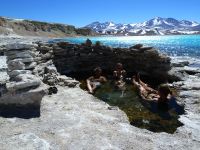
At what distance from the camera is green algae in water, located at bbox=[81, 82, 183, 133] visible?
11445 millimetres

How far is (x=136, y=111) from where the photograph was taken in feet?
44.2

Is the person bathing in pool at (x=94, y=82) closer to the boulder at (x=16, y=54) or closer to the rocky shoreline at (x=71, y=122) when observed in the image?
the rocky shoreline at (x=71, y=122)

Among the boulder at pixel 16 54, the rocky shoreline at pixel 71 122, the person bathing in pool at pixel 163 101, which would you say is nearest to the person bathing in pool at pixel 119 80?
the person bathing in pool at pixel 163 101

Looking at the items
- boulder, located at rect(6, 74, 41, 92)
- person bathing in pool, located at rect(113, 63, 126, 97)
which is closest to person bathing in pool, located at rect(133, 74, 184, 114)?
person bathing in pool, located at rect(113, 63, 126, 97)

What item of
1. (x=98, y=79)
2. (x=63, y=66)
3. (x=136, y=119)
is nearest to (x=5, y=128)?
(x=136, y=119)

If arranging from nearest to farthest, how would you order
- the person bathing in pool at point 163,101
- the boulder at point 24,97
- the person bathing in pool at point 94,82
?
the boulder at point 24,97, the person bathing in pool at point 163,101, the person bathing in pool at point 94,82

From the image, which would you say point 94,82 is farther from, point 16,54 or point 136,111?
point 136,111

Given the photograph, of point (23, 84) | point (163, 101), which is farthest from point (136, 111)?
point (23, 84)

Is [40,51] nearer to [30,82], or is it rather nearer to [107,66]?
[107,66]

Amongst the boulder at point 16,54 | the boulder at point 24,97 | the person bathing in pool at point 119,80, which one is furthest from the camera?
the person bathing in pool at point 119,80

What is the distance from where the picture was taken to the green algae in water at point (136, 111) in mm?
11445

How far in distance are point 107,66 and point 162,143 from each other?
16.1 m

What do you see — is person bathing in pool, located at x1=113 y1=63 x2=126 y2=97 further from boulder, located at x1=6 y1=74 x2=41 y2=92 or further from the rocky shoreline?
boulder, located at x1=6 y1=74 x2=41 y2=92

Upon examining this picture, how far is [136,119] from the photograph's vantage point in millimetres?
12031
